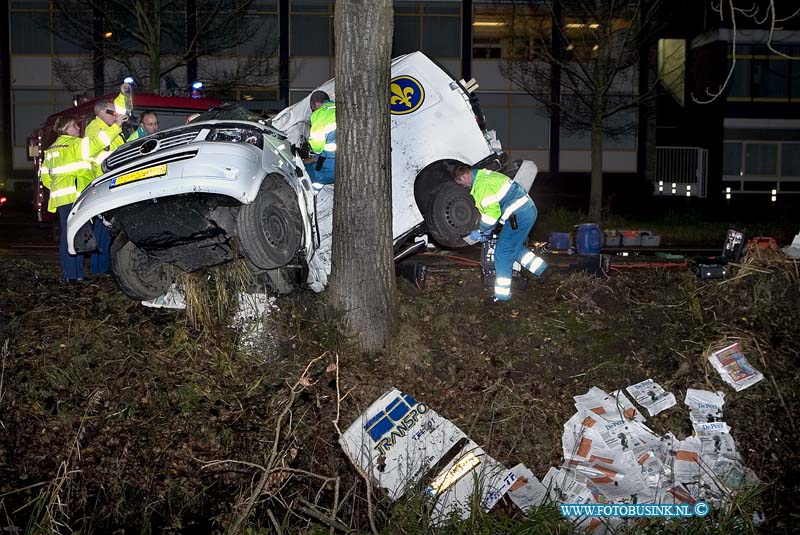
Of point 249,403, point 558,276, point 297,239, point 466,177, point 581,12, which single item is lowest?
point 249,403

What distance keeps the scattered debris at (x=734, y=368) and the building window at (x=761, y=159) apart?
982 inches

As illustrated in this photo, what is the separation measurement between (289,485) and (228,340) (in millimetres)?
1352

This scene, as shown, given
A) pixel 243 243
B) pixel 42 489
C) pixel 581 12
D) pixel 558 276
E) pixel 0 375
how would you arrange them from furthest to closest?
pixel 581 12 < pixel 558 276 < pixel 243 243 < pixel 0 375 < pixel 42 489

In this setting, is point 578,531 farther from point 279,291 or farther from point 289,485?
point 279,291

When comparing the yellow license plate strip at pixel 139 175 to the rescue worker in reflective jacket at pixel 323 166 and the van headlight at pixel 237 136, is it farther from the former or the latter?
the rescue worker in reflective jacket at pixel 323 166

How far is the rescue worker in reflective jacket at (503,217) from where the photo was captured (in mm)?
7316

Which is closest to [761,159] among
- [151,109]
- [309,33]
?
[309,33]

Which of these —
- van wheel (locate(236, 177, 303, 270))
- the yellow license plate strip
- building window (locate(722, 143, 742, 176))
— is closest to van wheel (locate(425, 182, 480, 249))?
van wheel (locate(236, 177, 303, 270))

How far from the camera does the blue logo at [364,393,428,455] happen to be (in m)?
5.89

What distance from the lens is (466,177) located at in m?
7.28

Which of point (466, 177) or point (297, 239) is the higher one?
point (466, 177)

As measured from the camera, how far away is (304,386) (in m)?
5.86

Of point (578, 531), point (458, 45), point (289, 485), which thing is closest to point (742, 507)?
point (578, 531)

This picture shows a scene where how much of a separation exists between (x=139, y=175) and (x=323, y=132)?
69.8 inches
